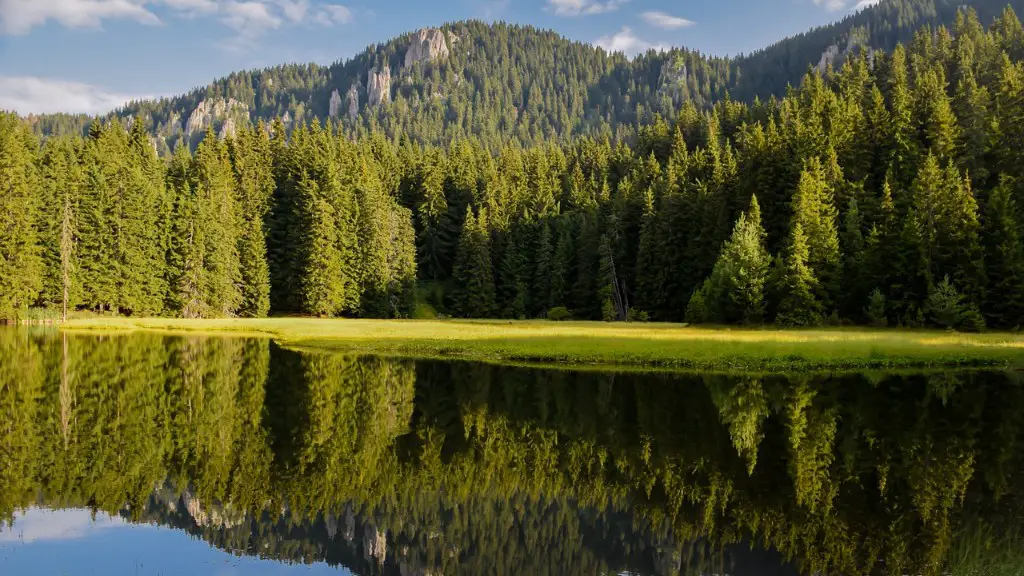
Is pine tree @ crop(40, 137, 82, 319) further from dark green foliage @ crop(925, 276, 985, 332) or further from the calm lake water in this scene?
dark green foliage @ crop(925, 276, 985, 332)

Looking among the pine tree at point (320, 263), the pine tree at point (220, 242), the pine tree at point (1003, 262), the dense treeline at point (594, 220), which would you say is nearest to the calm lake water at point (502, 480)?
the pine tree at point (1003, 262)

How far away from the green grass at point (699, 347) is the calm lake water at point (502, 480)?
10.0 metres

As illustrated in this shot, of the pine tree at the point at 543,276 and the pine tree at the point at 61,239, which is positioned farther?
the pine tree at the point at 543,276

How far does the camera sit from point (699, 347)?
145 ft

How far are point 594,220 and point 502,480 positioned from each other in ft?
279

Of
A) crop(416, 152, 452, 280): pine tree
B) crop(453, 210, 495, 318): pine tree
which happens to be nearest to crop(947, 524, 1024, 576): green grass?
crop(453, 210, 495, 318): pine tree

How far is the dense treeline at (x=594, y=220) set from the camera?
209 feet

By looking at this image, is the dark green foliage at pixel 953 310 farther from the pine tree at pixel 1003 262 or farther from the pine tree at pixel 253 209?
the pine tree at pixel 253 209

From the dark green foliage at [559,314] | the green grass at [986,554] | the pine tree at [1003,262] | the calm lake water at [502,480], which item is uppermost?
the pine tree at [1003,262]

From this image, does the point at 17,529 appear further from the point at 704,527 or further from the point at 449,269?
the point at 449,269

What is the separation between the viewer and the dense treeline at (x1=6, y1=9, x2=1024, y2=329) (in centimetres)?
6356

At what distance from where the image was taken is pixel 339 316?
314ft

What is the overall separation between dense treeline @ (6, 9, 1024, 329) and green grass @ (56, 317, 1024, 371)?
27.6 ft

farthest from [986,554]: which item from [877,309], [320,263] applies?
[320,263]
